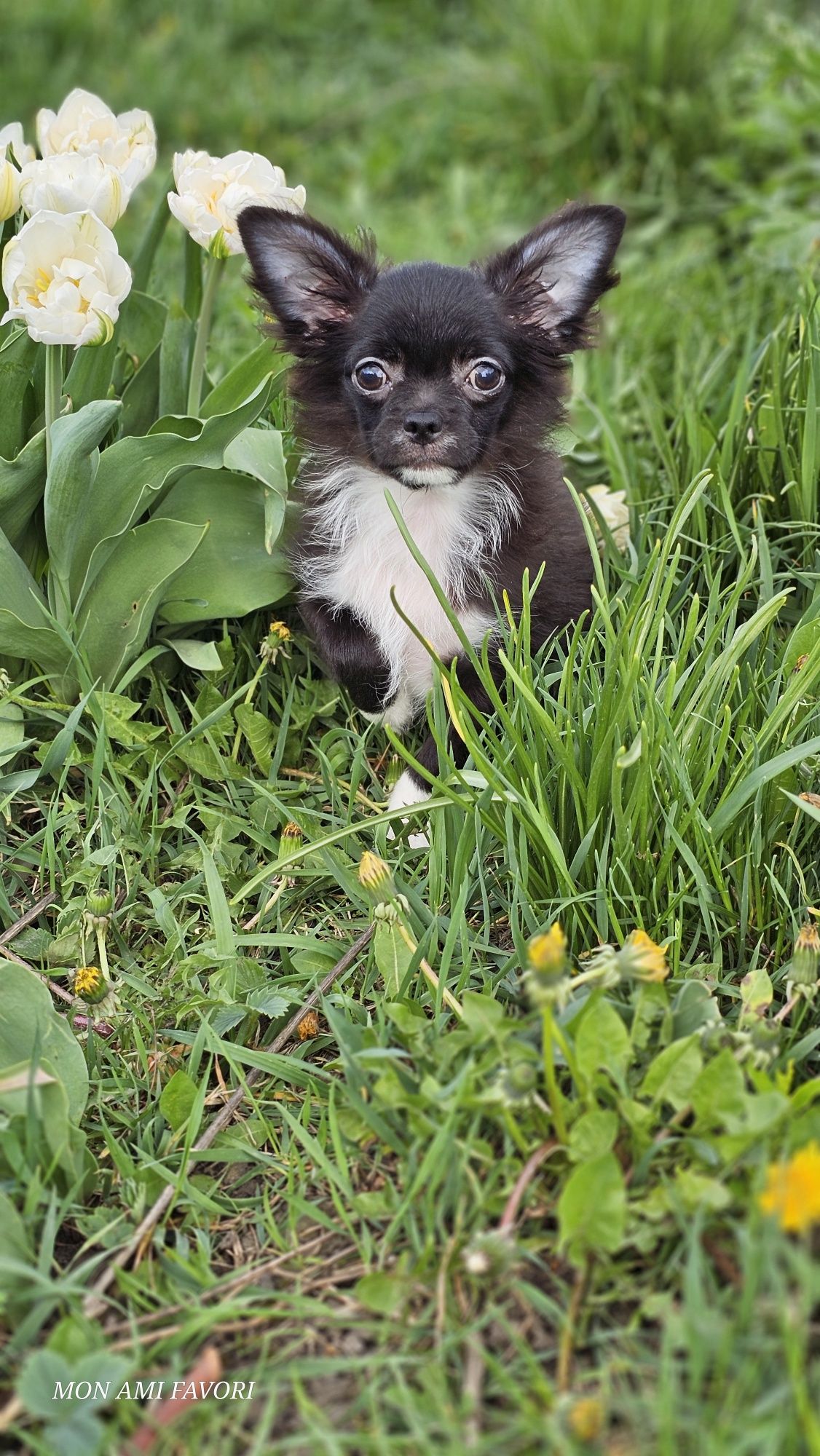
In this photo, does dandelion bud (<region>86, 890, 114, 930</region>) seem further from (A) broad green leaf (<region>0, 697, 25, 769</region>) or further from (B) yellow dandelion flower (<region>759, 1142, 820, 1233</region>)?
(B) yellow dandelion flower (<region>759, 1142, 820, 1233</region>)

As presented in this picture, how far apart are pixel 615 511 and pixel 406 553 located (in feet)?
2.22

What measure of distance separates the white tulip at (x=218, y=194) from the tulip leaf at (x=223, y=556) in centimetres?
48

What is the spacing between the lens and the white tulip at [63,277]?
237 centimetres

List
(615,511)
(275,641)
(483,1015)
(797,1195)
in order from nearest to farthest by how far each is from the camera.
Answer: (797,1195), (483,1015), (275,641), (615,511)

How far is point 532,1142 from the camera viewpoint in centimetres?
190

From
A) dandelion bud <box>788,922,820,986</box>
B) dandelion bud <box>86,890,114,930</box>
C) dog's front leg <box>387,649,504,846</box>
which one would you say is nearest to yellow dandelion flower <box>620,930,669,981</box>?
dandelion bud <box>788,922,820,986</box>

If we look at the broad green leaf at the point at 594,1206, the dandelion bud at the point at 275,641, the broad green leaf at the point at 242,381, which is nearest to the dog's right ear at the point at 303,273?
the broad green leaf at the point at 242,381

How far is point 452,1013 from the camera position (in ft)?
7.27

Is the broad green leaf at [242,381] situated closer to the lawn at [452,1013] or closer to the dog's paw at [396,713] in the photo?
the lawn at [452,1013]

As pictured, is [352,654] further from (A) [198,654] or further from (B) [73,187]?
(B) [73,187]

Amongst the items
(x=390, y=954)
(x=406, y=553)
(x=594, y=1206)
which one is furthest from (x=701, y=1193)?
(x=406, y=553)

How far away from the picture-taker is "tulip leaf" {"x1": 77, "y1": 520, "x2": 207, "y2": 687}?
2.81m

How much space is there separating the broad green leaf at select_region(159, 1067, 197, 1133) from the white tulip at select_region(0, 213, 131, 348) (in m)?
1.26

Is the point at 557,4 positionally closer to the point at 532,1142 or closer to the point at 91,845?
the point at 91,845
